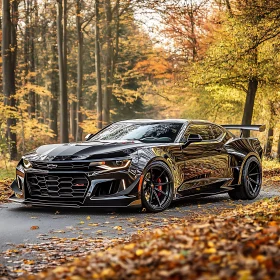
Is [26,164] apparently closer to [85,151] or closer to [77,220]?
[85,151]

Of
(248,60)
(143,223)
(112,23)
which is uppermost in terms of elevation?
(112,23)

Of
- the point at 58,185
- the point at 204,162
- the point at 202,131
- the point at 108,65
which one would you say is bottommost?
the point at 58,185

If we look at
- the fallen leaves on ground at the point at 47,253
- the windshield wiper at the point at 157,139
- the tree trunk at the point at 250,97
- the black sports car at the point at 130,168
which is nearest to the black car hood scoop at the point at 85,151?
the black sports car at the point at 130,168

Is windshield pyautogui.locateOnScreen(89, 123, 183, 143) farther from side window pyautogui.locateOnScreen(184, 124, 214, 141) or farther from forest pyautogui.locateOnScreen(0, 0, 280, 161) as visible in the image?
forest pyautogui.locateOnScreen(0, 0, 280, 161)

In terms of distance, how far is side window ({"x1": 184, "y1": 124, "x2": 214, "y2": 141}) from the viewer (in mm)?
10920

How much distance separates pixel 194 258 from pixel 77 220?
15.7 feet

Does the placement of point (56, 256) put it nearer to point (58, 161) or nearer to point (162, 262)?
point (162, 262)

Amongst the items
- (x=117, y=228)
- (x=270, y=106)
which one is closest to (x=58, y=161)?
(x=117, y=228)

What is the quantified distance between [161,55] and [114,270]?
29185mm

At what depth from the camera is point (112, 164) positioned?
9.17m

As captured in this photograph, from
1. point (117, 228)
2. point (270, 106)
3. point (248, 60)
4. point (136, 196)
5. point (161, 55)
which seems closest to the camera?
point (117, 228)

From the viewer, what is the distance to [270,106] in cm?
2830

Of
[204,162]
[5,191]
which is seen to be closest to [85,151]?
[204,162]

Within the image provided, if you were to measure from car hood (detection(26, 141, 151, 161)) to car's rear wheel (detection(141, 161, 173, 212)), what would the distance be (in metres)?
0.46
